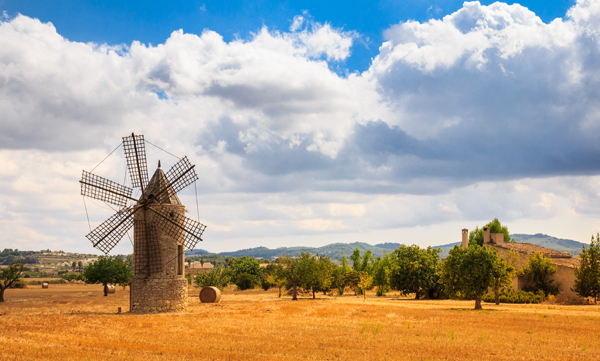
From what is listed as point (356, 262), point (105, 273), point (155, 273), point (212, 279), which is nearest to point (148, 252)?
point (155, 273)

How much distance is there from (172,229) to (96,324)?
34.5 feet

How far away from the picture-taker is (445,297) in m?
54.7

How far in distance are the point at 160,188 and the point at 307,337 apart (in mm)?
20454

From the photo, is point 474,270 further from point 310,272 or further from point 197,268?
point 197,268

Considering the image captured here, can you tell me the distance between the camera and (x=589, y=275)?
42.9 m

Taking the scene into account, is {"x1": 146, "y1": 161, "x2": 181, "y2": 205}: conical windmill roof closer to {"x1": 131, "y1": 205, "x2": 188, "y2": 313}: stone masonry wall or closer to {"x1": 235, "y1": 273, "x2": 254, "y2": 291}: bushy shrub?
{"x1": 131, "y1": 205, "x2": 188, "y2": 313}: stone masonry wall

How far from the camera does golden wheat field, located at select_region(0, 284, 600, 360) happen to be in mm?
18172

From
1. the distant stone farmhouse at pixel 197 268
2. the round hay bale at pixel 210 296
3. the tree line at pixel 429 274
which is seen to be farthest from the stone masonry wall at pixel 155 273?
the distant stone farmhouse at pixel 197 268

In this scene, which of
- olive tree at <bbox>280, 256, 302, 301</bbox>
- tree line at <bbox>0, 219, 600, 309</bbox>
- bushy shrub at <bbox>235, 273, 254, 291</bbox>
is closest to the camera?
tree line at <bbox>0, 219, 600, 309</bbox>

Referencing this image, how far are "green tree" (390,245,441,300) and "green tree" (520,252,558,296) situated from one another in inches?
395

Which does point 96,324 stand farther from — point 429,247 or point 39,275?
point 39,275

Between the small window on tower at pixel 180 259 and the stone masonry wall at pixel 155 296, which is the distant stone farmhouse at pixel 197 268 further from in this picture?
the stone masonry wall at pixel 155 296

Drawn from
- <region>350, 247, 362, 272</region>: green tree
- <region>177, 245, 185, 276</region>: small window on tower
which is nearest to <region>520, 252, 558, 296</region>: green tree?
<region>177, 245, 185, 276</region>: small window on tower

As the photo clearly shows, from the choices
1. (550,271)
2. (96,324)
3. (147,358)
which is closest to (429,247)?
(550,271)
